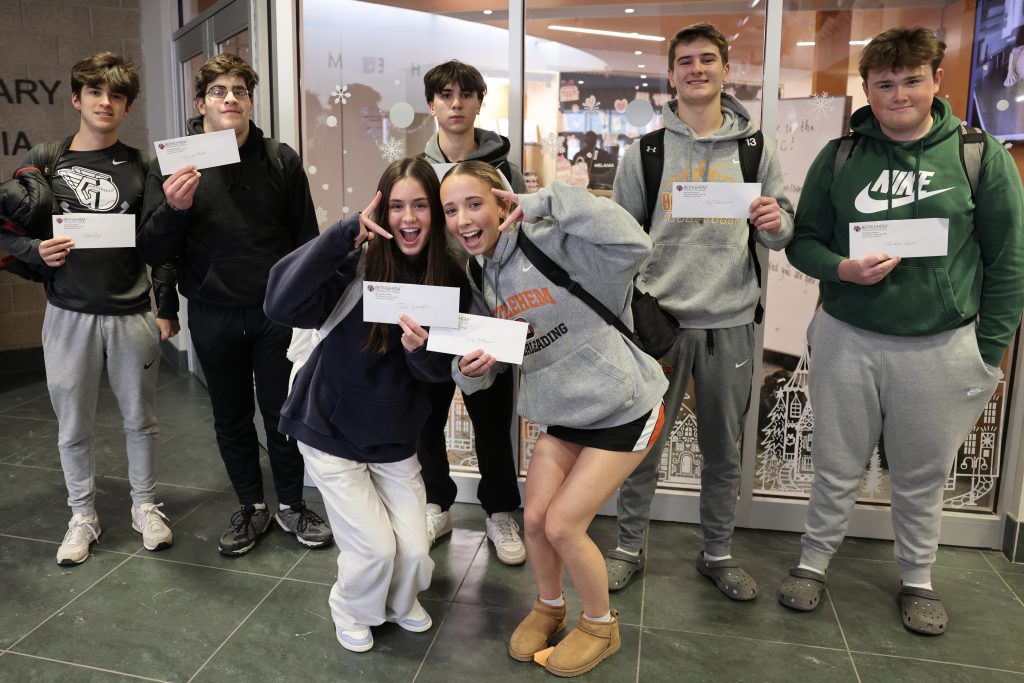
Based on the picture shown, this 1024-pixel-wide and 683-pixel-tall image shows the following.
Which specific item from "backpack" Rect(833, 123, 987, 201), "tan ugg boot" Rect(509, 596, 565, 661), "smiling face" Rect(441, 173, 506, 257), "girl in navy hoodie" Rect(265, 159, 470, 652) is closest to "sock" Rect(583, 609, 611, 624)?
"tan ugg boot" Rect(509, 596, 565, 661)

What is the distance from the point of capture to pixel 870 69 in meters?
2.32

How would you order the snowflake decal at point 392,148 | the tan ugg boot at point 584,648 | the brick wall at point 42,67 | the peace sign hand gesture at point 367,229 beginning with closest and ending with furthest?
the peace sign hand gesture at point 367,229 < the tan ugg boot at point 584,648 < the snowflake decal at point 392,148 < the brick wall at point 42,67

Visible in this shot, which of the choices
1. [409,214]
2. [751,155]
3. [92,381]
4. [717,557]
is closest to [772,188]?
[751,155]

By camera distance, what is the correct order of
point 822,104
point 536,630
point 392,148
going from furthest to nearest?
point 392,148
point 822,104
point 536,630

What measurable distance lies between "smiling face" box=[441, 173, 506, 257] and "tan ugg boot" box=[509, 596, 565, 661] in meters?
1.09

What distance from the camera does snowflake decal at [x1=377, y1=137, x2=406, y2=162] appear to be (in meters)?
3.18

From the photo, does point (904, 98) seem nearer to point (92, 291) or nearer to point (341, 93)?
point (341, 93)

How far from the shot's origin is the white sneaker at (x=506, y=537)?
2.86 m

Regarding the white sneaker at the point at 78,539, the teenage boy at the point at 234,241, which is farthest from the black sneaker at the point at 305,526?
the white sneaker at the point at 78,539

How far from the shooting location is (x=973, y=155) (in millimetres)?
2316

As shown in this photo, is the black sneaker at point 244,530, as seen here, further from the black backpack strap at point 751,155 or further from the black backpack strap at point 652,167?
the black backpack strap at point 751,155

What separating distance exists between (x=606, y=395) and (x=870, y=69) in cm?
125

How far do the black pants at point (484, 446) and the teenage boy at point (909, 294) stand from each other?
104 cm

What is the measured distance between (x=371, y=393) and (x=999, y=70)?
Answer: 92.4 inches
